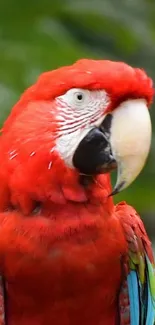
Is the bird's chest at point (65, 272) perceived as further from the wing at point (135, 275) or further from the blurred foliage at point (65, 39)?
the blurred foliage at point (65, 39)

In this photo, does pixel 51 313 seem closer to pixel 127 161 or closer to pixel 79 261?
pixel 79 261

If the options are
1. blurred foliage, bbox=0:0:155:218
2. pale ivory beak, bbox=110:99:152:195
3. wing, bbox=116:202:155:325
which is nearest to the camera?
pale ivory beak, bbox=110:99:152:195

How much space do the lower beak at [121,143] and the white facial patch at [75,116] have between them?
0.01 m

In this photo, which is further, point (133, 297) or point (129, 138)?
point (133, 297)

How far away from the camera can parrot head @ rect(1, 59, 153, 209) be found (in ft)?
4.77

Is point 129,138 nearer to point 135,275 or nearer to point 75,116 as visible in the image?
point 75,116

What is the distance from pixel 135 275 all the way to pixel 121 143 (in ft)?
1.23

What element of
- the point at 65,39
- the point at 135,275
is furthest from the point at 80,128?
the point at 65,39

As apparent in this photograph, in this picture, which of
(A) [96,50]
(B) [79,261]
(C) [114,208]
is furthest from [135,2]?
(B) [79,261]

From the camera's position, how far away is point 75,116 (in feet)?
4.91

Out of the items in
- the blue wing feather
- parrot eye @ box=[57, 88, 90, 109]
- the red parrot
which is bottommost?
the blue wing feather

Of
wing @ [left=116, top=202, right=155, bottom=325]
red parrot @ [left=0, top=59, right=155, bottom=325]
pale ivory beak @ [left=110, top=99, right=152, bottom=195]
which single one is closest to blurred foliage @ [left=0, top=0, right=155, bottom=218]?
wing @ [left=116, top=202, right=155, bottom=325]

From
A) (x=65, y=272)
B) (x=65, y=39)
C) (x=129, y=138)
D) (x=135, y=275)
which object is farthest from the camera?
(x=65, y=39)

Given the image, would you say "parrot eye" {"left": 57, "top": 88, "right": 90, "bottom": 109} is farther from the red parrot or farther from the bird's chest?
the bird's chest
